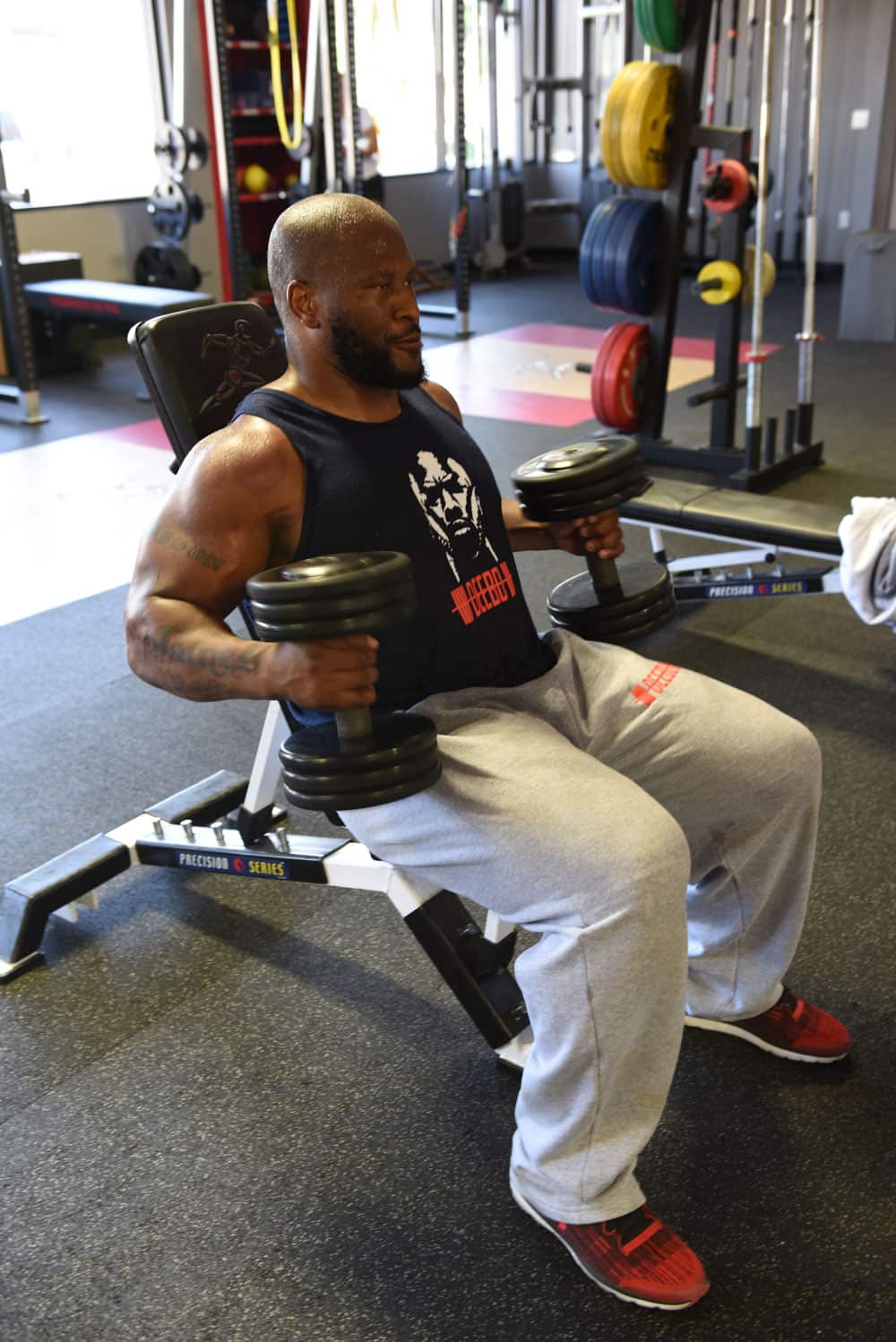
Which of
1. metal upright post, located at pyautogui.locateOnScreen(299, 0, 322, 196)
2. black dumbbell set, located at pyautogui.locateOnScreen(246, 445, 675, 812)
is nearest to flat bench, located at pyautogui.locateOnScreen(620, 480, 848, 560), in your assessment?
black dumbbell set, located at pyautogui.locateOnScreen(246, 445, 675, 812)

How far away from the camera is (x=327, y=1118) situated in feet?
5.14

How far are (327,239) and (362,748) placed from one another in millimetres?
581

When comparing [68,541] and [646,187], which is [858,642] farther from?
[68,541]

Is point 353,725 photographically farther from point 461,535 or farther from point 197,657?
point 461,535

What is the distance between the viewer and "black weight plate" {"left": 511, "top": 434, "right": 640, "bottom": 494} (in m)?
1.59

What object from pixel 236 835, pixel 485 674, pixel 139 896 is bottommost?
pixel 139 896

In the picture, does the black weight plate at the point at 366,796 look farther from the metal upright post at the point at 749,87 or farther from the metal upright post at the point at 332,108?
the metal upright post at the point at 749,87

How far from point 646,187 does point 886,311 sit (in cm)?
288

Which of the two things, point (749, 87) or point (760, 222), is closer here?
point (760, 222)

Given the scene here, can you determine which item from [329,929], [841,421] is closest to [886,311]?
[841,421]

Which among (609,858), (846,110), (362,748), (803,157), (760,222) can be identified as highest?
(846,110)

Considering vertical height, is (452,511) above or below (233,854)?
above

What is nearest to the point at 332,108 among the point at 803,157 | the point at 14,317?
the point at 14,317

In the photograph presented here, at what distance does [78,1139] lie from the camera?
5.08ft
